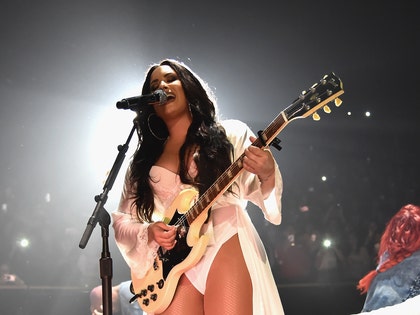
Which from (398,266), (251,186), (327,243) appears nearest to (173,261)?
(251,186)

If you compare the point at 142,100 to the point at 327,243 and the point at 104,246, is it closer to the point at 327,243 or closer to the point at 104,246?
the point at 104,246

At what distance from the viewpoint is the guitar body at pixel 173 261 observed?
1.90 meters

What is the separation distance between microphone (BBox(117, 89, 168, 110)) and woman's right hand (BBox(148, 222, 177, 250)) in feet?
A: 1.39

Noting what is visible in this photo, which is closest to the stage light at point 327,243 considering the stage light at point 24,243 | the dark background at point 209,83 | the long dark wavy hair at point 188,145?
the dark background at point 209,83

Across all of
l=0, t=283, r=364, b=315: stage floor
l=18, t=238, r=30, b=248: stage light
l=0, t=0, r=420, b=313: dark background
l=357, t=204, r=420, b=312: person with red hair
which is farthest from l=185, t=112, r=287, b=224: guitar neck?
l=18, t=238, r=30, b=248: stage light

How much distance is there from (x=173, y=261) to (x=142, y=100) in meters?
0.57

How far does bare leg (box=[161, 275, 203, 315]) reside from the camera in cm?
190

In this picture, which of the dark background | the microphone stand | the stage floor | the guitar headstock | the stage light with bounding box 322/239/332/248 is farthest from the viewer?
the stage light with bounding box 322/239/332/248

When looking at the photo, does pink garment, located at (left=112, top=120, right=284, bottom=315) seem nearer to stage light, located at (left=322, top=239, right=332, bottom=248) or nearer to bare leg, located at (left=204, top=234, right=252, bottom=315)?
bare leg, located at (left=204, top=234, right=252, bottom=315)

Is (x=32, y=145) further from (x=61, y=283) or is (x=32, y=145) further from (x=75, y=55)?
(x=61, y=283)

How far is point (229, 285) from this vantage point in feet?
5.96

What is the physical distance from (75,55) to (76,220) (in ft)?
4.31

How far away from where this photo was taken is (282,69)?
4715mm

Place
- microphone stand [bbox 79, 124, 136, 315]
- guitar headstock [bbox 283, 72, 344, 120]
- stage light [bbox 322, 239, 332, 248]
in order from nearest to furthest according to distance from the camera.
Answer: guitar headstock [bbox 283, 72, 344, 120]
microphone stand [bbox 79, 124, 136, 315]
stage light [bbox 322, 239, 332, 248]
